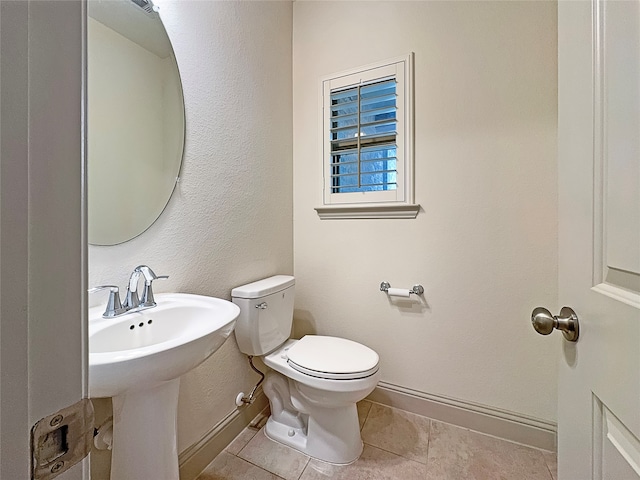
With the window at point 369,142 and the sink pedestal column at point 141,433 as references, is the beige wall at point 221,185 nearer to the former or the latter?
the sink pedestal column at point 141,433

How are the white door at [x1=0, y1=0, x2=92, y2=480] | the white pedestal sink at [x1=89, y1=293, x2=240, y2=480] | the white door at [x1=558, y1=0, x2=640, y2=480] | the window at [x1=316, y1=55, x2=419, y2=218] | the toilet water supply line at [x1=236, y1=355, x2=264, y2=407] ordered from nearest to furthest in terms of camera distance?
the white door at [x1=0, y1=0, x2=92, y2=480], the white door at [x1=558, y1=0, x2=640, y2=480], the white pedestal sink at [x1=89, y1=293, x2=240, y2=480], the toilet water supply line at [x1=236, y1=355, x2=264, y2=407], the window at [x1=316, y1=55, x2=419, y2=218]

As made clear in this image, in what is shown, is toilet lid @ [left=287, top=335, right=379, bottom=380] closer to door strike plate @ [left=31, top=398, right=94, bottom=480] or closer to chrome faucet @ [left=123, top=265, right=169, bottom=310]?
chrome faucet @ [left=123, top=265, right=169, bottom=310]

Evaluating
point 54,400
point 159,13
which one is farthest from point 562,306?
point 159,13

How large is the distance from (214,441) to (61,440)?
1.29 m

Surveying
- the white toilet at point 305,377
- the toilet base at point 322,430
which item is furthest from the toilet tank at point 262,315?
the toilet base at point 322,430

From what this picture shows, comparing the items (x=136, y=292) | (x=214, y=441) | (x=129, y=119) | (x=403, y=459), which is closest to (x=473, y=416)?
(x=403, y=459)

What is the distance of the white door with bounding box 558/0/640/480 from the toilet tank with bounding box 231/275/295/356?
109 cm

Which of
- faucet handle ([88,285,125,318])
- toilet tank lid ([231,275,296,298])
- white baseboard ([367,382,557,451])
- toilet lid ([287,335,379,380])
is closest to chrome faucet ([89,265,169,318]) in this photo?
faucet handle ([88,285,125,318])

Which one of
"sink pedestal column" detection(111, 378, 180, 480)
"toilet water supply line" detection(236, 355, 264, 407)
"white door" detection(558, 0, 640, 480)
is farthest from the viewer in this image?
"toilet water supply line" detection(236, 355, 264, 407)

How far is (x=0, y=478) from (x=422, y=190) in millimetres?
1617

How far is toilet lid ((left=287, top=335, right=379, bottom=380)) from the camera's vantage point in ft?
3.97

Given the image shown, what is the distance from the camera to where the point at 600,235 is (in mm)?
492

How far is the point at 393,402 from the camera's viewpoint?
5.50ft

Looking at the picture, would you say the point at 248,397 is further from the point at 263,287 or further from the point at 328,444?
the point at 263,287
